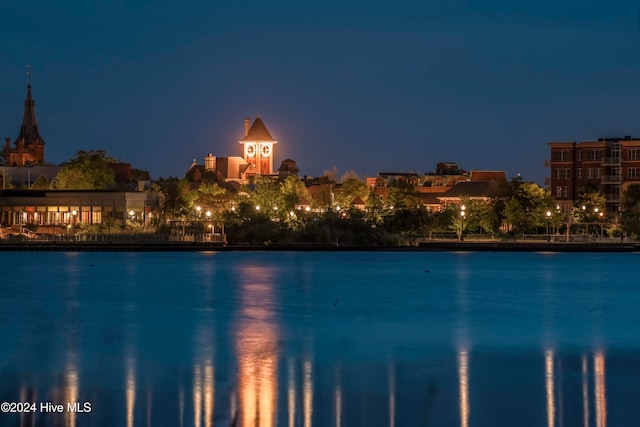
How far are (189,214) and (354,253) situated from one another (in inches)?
1037

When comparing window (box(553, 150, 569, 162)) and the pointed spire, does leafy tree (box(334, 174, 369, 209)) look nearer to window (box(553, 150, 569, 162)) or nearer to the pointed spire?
window (box(553, 150, 569, 162))

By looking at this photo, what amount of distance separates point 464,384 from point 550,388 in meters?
1.71

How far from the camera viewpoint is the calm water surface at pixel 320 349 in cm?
1867

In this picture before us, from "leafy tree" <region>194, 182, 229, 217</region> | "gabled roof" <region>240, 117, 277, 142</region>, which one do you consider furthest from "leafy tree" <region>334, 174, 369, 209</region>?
"gabled roof" <region>240, 117, 277, 142</region>

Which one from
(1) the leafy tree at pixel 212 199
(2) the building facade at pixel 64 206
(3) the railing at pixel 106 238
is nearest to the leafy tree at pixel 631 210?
(3) the railing at pixel 106 238

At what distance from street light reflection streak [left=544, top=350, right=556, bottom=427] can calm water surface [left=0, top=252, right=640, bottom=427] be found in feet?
0.18

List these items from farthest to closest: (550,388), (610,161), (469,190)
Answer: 1. (469,190)
2. (610,161)
3. (550,388)

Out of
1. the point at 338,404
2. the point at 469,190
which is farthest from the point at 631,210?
the point at 338,404

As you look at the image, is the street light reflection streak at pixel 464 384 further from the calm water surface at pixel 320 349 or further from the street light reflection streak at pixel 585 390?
the street light reflection streak at pixel 585 390

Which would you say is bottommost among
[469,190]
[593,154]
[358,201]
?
[358,201]

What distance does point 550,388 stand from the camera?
826 inches

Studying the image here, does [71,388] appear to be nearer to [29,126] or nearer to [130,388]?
[130,388]

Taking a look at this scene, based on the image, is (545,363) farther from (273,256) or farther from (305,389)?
(273,256)

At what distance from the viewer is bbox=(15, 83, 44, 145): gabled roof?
189 metres
